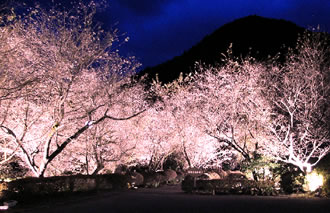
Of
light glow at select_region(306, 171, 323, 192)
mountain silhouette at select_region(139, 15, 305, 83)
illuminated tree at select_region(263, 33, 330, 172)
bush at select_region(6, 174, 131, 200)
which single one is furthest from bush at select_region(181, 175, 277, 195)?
mountain silhouette at select_region(139, 15, 305, 83)

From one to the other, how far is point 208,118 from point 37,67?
13585mm

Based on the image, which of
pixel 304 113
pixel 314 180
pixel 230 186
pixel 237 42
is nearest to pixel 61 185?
pixel 230 186

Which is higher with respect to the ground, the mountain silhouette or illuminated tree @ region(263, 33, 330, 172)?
the mountain silhouette

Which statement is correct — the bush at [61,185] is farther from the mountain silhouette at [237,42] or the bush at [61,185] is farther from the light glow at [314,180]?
the mountain silhouette at [237,42]

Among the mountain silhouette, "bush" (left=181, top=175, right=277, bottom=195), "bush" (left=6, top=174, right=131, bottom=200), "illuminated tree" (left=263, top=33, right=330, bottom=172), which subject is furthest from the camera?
the mountain silhouette

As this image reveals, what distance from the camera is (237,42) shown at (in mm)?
70812

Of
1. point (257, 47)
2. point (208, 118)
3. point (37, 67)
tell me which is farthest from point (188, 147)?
point (257, 47)

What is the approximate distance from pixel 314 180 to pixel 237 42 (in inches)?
2276

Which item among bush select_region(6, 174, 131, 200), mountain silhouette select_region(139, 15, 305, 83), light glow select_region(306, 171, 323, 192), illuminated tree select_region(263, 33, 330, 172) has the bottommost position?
bush select_region(6, 174, 131, 200)

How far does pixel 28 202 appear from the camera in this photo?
1244 cm

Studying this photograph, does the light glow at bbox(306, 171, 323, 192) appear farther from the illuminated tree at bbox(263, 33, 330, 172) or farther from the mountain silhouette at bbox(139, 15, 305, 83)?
the mountain silhouette at bbox(139, 15, 305, 83)

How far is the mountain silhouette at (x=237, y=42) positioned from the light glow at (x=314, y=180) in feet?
151

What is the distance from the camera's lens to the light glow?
16.0 metres

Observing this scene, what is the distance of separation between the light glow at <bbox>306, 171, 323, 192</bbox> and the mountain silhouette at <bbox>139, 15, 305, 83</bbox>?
46131 mm
